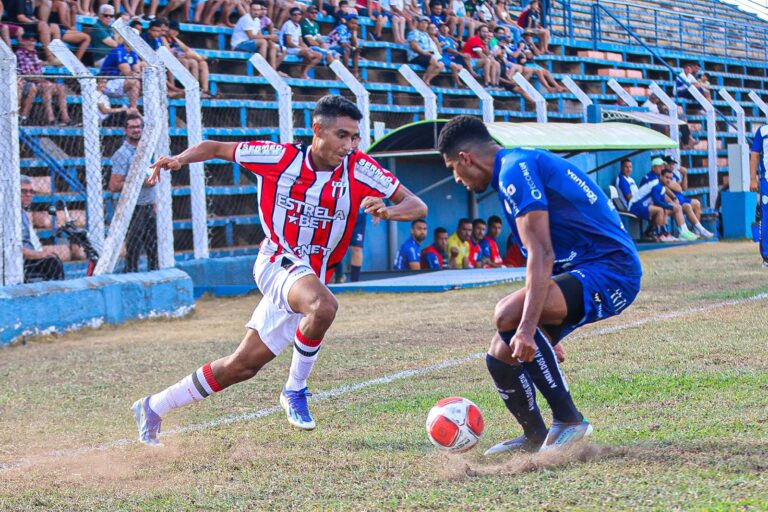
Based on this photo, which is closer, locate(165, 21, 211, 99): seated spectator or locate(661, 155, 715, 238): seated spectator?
locate(165, 21, 211, 99): seated spectator

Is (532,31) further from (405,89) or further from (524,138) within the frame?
(524,138)

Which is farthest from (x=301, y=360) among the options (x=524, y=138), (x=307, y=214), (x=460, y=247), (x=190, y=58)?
(x=190, y=58)

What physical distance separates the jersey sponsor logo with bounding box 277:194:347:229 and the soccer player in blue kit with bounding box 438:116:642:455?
4.49 ft

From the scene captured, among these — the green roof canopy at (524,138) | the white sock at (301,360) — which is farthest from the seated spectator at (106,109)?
the white sock at (301,360)

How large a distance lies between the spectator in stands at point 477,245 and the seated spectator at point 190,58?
15.5 ft

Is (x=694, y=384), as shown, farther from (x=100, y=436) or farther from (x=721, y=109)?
(x=721, y=109)

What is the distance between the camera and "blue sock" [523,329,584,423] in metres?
5.16

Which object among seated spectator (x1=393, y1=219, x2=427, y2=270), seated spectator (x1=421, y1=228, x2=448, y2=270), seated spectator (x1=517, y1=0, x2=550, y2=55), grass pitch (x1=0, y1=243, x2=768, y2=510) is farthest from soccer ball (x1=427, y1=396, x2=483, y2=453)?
seated spectator (x1=517, y1=0, x2=550, y2=55)

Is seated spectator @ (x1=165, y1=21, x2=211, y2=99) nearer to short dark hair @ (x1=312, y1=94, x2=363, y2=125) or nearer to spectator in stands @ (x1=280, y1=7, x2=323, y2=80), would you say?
spectator in stands @ (x1=280, y1=7, x2=323, y2=80)

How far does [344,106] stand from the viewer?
6336mm

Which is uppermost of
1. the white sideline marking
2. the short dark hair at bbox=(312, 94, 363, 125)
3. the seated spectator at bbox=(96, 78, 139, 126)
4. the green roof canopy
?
the seated spectator at bbox=(96, 78, 139, 126)

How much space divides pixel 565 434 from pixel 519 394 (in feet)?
0.91

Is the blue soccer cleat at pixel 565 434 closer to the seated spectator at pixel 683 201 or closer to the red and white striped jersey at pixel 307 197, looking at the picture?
the red and white striped jersey at pixel 307 197

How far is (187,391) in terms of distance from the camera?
6148 mm
